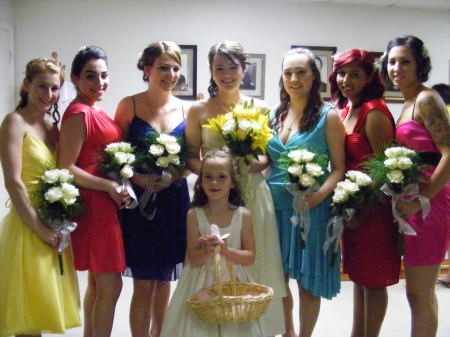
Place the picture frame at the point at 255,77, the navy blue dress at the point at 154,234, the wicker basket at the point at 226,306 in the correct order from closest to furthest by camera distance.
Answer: the wicker basket at the point at 226,306 < the navy blue dress at the point at 154,234 < the picture frame at the point at 255,77

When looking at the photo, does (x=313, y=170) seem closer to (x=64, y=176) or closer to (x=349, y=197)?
(x=349, y=197)

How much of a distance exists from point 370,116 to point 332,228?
0.67 metres

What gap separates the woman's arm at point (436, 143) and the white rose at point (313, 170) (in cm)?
48

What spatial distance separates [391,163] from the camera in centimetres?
251

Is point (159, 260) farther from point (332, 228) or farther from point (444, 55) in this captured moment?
point (444, 55)

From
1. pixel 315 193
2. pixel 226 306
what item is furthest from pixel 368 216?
pixel 226 306

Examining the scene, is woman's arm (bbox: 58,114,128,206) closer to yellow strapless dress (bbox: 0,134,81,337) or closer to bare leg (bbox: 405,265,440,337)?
yellow strapless dress (bbox: 0,134,81,337)

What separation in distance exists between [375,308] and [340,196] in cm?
75

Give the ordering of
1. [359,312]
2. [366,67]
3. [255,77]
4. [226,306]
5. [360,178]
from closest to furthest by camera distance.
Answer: [226,306], [360,178], [366,67], [359,312], [255,77]

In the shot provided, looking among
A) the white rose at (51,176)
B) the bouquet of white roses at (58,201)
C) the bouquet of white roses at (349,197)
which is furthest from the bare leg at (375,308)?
the white rose at (51,176)

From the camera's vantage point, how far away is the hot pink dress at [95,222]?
2609mm

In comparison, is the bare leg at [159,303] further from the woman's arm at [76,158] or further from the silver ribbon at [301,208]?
the silver ribbon at [301,208]

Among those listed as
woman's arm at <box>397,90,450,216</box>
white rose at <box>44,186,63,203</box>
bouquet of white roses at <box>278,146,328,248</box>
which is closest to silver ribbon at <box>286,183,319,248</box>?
bouquet of white roses at <box>278,146,328,248</box>

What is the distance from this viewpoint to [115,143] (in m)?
2.63
